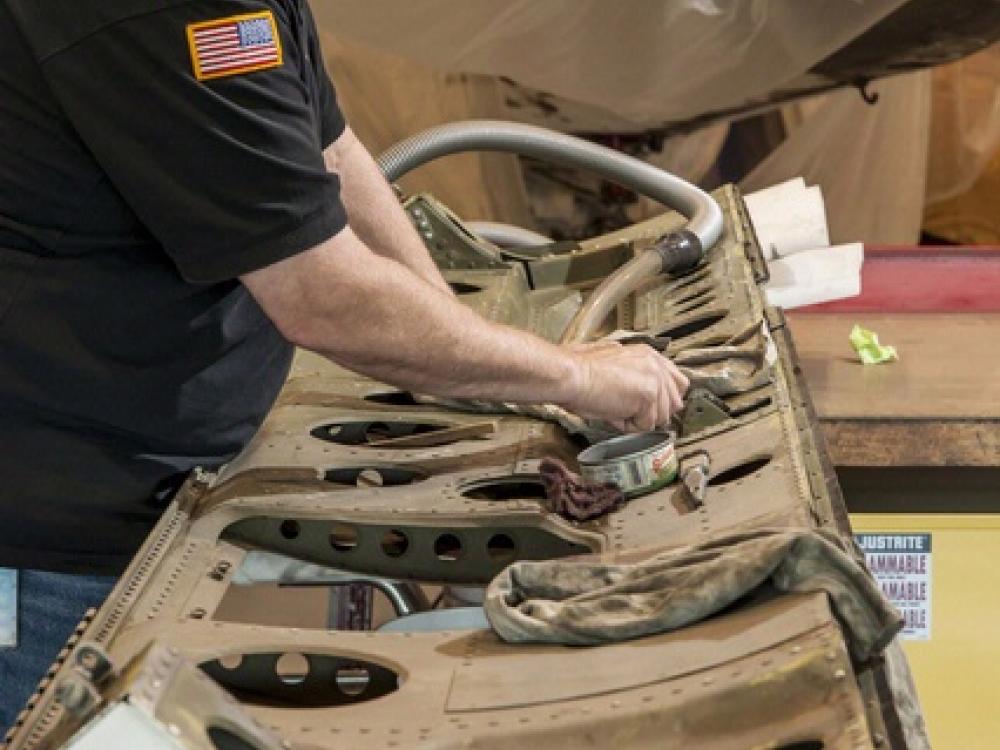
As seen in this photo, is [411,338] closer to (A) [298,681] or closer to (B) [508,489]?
(B) [508,489]

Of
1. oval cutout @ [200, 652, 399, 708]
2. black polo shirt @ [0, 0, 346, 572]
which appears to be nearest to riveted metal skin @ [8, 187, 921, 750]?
oval cutout @ [200, 652, 399, 708]

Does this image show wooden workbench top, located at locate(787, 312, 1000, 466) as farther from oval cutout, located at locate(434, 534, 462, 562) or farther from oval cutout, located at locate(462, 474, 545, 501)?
oval cutout, located at locate(434, 534, 462, 562)

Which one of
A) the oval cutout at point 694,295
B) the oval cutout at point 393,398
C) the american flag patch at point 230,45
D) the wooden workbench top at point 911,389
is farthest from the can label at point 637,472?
the wooden workbench top at point 911,389

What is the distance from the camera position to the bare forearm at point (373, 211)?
2512 mm

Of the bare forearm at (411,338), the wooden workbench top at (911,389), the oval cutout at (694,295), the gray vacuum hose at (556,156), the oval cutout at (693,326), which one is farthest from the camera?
the gray vacuum hose at (556,156)

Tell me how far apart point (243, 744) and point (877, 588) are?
57 cm

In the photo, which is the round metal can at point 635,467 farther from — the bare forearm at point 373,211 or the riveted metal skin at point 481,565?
the bare forearm at point 373,211

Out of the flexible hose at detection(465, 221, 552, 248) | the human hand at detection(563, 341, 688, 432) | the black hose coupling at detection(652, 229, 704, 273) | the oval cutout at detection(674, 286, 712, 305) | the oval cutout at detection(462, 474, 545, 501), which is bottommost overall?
the oval cutout at detection(462, 474, 545, 501)

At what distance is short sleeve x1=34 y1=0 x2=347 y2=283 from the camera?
1678 millimetres

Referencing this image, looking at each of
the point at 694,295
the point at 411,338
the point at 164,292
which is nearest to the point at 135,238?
the point at 164,292

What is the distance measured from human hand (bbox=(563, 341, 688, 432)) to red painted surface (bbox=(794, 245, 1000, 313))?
173cm

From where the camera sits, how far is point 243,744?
131 cm

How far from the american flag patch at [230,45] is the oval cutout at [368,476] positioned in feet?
2.01

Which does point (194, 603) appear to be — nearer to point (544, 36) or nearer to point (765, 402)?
point (765, 402)
